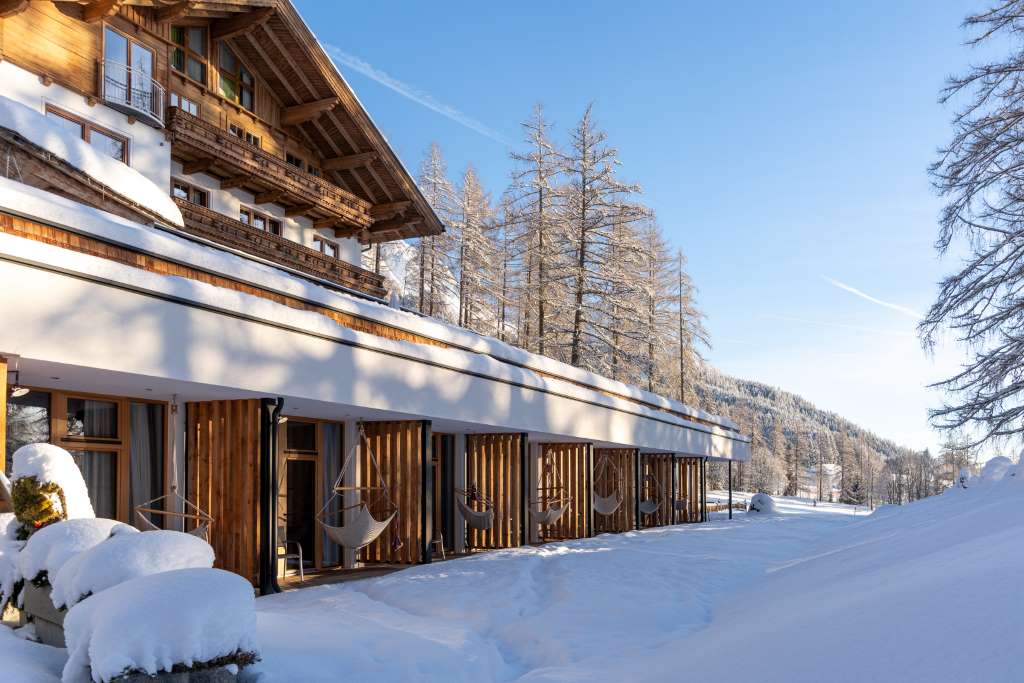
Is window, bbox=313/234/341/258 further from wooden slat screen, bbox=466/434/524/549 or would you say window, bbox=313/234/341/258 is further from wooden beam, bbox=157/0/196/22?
wooden slat screen, bbox=466/434/524/549

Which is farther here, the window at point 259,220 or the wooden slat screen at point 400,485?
the window at point 259,220

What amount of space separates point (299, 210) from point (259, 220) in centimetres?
95

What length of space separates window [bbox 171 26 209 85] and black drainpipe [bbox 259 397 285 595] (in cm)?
887

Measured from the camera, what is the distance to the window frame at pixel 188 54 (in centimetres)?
1541

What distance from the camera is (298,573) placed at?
1173 cm

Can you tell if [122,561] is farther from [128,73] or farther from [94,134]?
[128,73]

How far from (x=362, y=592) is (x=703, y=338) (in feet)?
110

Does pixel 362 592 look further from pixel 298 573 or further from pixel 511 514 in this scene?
pixel 511 514

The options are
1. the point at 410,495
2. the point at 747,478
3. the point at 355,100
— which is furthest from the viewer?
the point at 747,478

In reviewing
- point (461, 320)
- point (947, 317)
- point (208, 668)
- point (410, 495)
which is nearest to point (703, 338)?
point (461, 320)

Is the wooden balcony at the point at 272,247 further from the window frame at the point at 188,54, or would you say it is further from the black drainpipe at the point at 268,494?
the black drainpipe at the point at 268,494

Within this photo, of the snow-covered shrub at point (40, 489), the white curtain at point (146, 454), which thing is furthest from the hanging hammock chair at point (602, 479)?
the snow-covered shrub at point (40, 489)

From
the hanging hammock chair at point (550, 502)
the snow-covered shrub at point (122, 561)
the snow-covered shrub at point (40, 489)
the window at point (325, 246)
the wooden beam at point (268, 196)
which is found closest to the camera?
the snow-covered shrub at point (122, 561)

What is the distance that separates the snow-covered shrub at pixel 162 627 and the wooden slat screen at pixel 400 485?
762cm
